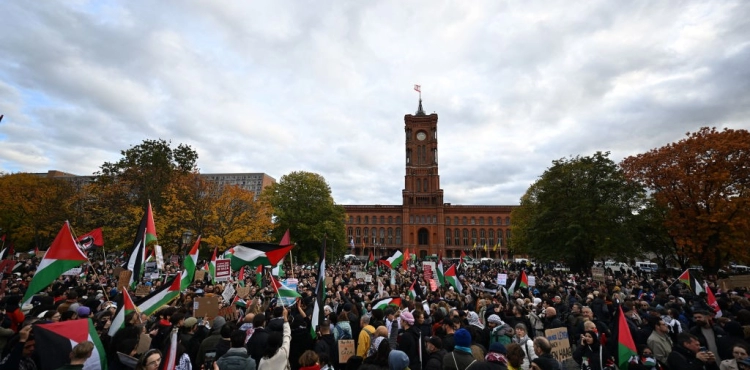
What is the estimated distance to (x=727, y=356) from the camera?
529 centimetres

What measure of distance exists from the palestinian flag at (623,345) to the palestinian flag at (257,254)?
675cm

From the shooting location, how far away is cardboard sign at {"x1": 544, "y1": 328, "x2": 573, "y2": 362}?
610 centimetres

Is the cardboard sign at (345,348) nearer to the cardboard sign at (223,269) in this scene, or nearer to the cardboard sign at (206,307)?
the cardboard sign at (206,307)

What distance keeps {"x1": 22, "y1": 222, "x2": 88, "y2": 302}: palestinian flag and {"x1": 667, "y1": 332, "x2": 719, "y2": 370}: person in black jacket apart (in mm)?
10396

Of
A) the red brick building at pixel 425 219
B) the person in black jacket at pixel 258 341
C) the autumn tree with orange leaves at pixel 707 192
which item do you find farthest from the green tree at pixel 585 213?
the red brick building at pixel 425 219

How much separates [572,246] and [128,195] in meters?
37.2

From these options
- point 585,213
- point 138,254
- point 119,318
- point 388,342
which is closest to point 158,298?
point 119,318

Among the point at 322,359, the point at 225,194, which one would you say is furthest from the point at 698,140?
the point at 225,194

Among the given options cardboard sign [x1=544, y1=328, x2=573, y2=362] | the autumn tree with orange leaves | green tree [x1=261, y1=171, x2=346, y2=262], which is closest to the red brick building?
green tree [x1=261, y1=171, x2=346, y2=262]

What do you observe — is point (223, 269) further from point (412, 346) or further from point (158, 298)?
point (412, 346)

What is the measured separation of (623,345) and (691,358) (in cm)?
89

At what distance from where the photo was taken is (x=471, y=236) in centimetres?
9025

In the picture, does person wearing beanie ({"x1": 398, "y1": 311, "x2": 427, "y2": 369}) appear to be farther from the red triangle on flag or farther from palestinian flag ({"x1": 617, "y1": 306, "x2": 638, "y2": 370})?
the red triangle on flag

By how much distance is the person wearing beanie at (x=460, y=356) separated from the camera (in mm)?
4395
